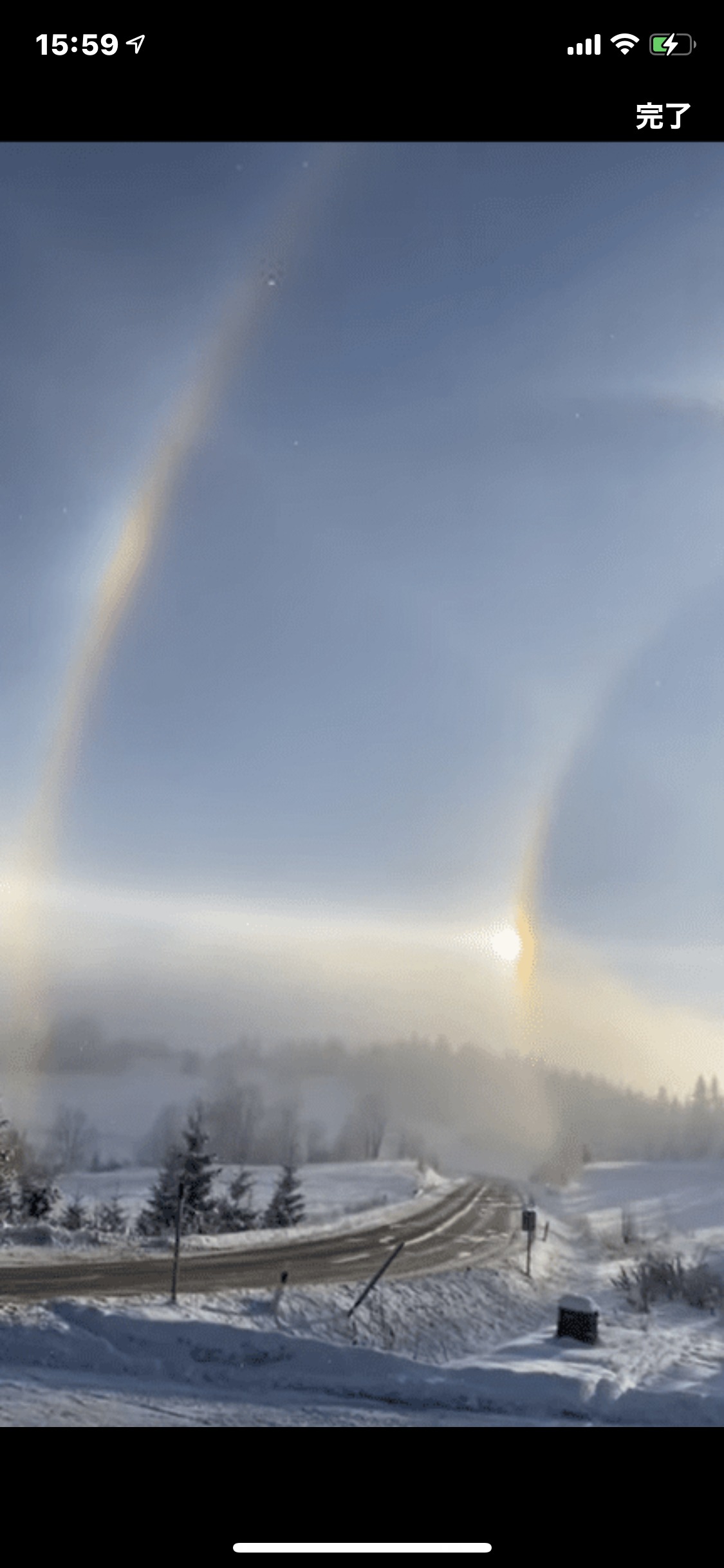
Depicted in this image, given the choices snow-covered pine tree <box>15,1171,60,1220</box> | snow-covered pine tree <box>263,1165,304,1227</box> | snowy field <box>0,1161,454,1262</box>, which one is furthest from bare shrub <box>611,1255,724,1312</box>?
snow-covered pine tree <box>15,1171,60,1220</box>

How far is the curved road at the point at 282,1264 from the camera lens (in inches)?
661

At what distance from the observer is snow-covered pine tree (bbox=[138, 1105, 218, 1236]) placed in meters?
32.0

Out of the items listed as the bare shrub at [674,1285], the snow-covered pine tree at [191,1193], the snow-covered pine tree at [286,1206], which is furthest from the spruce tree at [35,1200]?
the bare shrub at [674,1285]

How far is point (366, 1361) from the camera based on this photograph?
33.1ft
